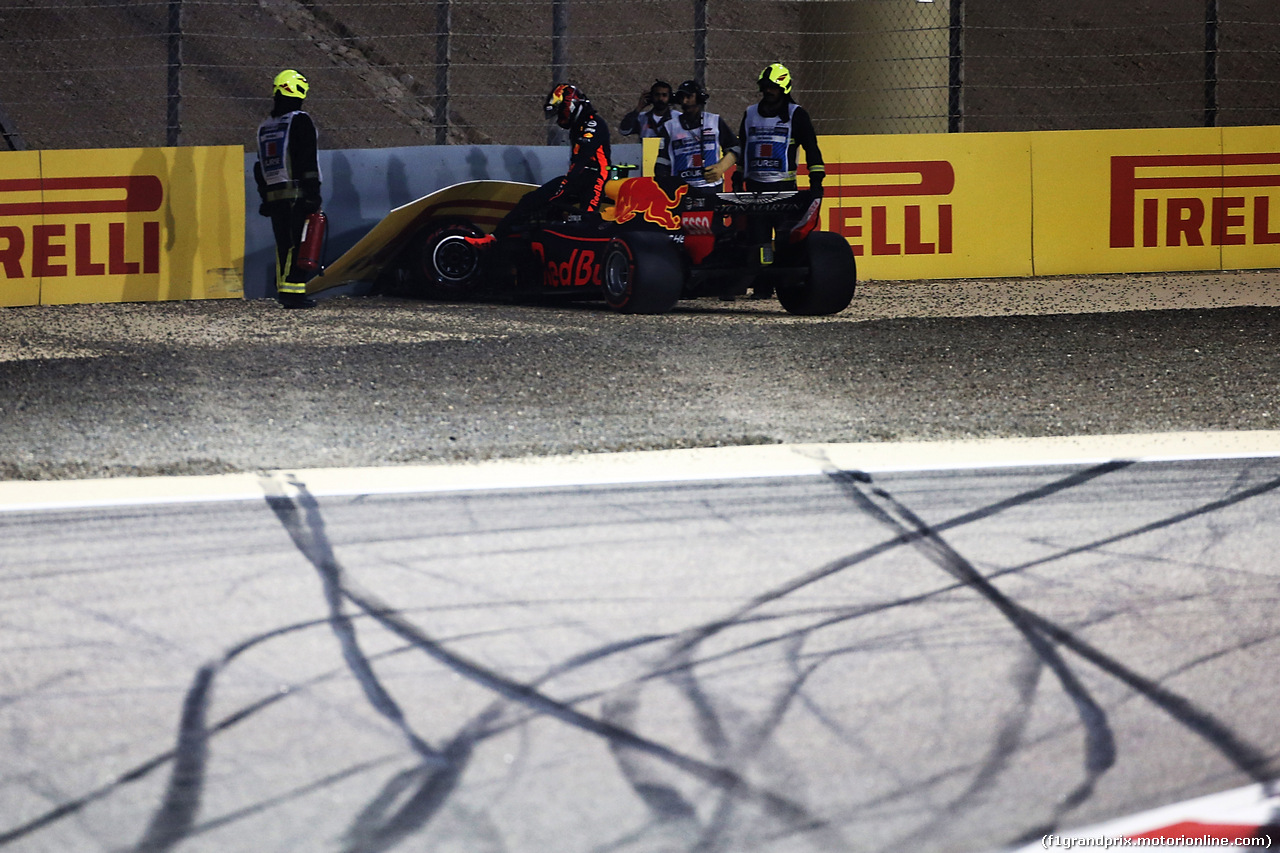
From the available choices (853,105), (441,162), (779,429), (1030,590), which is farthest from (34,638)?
(853,105)

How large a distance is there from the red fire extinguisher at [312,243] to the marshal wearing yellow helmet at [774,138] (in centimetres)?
326

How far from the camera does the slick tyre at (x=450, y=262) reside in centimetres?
1155

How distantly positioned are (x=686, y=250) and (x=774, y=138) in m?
1.15

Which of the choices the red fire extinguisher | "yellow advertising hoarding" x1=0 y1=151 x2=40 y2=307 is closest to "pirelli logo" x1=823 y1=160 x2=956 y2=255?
the red fire extinguisher

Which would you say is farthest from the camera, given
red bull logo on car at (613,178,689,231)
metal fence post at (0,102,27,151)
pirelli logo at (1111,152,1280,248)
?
pirelli logo at (1111,152,1280,248)

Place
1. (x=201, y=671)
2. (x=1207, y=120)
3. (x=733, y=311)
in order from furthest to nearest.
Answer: (x=1207, y=120) < (x=733, y=311) < (x=201, y=671)

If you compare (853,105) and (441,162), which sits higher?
(853,105)

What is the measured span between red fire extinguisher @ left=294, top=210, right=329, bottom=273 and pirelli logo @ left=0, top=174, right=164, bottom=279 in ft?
4.96

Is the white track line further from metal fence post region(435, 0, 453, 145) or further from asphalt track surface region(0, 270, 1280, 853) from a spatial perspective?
metal fence post region(435, 0, 453, 145)

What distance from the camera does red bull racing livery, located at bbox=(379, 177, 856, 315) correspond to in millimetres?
10133

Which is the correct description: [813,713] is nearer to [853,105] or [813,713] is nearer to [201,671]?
[201,671]

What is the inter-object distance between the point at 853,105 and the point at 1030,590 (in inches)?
579

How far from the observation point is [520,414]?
600 cm

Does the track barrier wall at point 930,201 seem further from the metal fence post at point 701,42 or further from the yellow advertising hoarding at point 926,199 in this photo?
the metal fence post at point 701,42
